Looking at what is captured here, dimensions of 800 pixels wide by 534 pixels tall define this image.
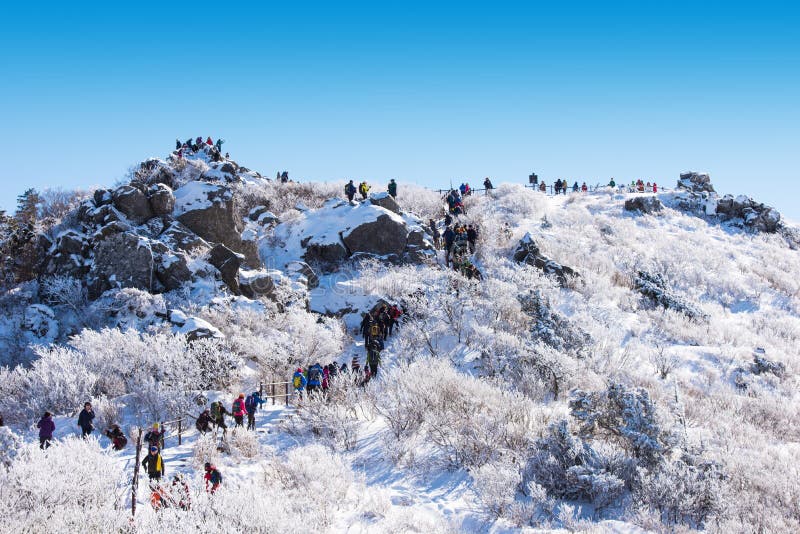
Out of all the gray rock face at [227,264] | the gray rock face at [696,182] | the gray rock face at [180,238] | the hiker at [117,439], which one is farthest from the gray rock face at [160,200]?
the gray rock face at [696,182]

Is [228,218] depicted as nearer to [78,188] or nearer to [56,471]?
[78,188]

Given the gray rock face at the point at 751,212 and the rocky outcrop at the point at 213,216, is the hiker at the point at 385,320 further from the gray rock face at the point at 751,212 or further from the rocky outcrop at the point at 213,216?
the gray rock face at the point at 751,212

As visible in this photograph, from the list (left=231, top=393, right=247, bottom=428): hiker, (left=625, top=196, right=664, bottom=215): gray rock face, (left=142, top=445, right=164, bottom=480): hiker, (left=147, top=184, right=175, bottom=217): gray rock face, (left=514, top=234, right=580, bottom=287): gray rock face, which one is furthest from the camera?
(left=625, top=196, right=664, bottom=215): gray rock face

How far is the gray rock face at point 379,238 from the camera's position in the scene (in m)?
28.7

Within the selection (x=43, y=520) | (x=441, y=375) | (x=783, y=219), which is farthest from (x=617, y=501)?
(x=783, y=219)

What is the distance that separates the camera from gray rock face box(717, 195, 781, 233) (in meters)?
38.7

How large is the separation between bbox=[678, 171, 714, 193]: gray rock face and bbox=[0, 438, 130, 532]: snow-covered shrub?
50.7m

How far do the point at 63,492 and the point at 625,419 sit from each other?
A: 10.5m

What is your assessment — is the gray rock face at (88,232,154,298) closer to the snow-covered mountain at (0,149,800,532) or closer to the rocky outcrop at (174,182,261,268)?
the snow-covered mountain at (0,149,800,532)

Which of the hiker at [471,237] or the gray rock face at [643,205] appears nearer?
the hiker at [471,237]

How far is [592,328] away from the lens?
19828 mm

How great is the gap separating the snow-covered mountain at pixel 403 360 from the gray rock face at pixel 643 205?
74.0 inches

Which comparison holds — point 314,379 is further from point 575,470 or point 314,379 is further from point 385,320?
point 575,470

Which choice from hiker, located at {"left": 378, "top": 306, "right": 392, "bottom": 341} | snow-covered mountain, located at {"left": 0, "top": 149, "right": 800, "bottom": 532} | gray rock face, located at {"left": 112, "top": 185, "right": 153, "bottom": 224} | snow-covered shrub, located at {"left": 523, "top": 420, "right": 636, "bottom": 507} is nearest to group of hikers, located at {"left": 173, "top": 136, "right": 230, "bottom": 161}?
snow-covered mountain, located at {"left": 0, "top": 149, "right": 800, "bottom": 532}
